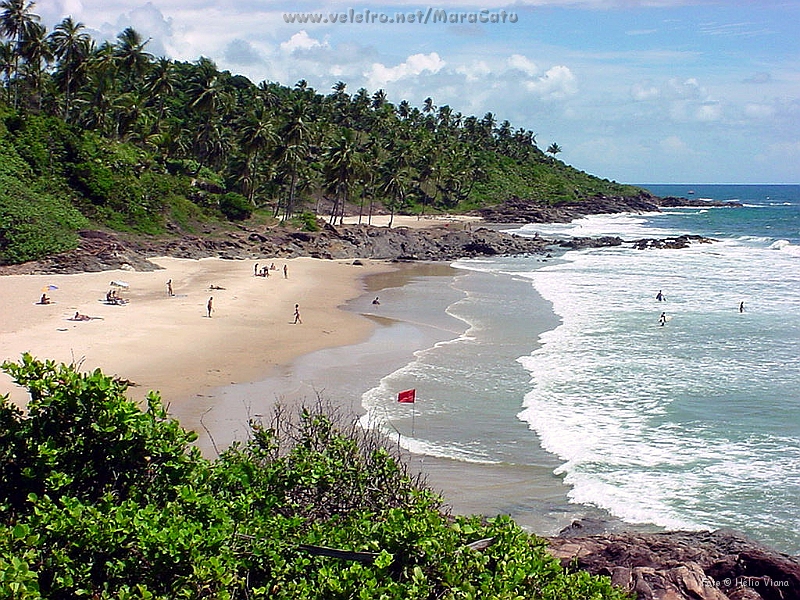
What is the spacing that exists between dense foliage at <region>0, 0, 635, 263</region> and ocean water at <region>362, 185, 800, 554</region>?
22.1 meters

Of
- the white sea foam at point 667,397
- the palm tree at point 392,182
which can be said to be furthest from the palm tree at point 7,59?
the white sea foam at point 667,397

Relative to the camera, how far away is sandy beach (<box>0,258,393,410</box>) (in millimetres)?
21281

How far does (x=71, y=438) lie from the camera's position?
6.63 meters

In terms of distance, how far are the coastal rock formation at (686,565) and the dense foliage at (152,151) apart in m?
32.9

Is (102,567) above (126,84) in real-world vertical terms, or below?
below

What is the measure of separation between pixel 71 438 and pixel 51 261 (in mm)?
32890

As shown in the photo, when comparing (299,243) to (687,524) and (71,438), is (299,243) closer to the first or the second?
(687,524)

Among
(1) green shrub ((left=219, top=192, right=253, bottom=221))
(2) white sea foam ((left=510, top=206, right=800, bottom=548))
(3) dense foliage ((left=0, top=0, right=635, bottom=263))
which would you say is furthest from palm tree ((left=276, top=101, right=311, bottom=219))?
(2) white sea foam ((left=510, top=206, right=800, bottom=548))

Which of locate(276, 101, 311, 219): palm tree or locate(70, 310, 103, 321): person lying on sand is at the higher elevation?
locate(276, 101, 311, 219): palm tree

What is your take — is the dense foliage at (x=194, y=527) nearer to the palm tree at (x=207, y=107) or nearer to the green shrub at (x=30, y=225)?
the green shrub at (x=30, y=225)

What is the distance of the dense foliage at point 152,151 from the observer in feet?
152

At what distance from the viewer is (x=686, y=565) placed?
884cm

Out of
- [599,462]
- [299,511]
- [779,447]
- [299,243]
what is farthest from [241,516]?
[299,243]

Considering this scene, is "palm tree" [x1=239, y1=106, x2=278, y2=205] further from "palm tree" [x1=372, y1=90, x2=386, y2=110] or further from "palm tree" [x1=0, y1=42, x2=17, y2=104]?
"palm tree" [x1=372, y1=90, x2=386, y2=110]
